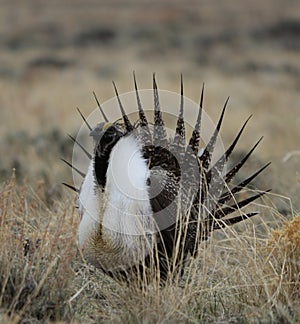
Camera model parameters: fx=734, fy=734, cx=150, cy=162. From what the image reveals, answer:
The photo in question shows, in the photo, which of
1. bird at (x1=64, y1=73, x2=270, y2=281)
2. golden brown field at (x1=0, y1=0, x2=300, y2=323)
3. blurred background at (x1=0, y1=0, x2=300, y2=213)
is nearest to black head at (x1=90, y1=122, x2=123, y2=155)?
bird at (x1=64, y1=73, x2=270, y2=281)

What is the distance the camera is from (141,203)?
2953 millimetres

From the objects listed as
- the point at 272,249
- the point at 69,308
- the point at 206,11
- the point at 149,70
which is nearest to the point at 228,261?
the point at 272,249

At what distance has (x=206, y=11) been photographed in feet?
89.1

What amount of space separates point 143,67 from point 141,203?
1410 centimetres

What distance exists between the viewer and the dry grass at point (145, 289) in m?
2.86

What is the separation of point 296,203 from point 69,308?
1932 mm

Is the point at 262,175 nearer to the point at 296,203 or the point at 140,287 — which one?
the point at 296,203

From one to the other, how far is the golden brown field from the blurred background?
0.04 m

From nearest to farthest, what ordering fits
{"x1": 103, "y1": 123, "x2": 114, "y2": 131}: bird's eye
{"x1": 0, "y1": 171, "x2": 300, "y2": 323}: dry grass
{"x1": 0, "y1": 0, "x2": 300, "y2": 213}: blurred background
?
{"x1": 0, "y1": 171, "x2": 300, "y2": 323}: dry grass → {"x1": 103, "y1": 123, "x2": 114, "y2": 131}: bird's eye → {"x1": 0, "y1": 0, "x2": 300, "y2": 213}: blurred background

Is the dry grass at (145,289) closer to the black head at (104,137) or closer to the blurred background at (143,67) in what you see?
the black head at (104,137)

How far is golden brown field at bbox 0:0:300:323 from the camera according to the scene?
2949 millimetres

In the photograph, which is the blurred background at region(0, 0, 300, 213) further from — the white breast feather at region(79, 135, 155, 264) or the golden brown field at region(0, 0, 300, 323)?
the white breast feather at region(79, 135, 155, 264)

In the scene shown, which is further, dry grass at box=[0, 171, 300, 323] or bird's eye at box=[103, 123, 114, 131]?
bird's eye at box=[103, 123, 114, 131]

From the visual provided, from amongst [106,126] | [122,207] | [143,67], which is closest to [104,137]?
[106,126]
